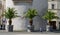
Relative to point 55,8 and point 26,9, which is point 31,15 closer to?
point 26,9

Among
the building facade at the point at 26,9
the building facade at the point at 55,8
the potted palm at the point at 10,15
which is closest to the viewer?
the potted palm at the point at 10,15

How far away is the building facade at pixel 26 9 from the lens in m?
31.8

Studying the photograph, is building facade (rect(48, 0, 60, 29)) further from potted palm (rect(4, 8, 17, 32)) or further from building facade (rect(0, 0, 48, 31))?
potted palm (rect(4, 8, 17, 32))

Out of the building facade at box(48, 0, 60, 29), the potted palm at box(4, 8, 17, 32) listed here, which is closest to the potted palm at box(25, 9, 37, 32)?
the potted palm at box(4, 8, 17, 32)

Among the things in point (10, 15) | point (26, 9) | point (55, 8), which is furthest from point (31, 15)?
point (55, 8)

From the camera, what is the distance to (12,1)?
32125 millimetres

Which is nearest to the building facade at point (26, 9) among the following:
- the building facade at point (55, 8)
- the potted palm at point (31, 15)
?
the potted palm at point (31, 15)

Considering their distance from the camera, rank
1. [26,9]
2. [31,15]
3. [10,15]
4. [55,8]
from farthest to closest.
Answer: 1. [55,8]
2. [26,9]
3. [31,15]
4. [10,15]

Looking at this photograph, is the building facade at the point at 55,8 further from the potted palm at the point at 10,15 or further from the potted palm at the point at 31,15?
the potted palm at the point at 10,15

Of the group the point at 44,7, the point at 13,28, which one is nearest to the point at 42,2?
the point at 44,7

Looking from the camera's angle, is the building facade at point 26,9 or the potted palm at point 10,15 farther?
the building facade at point 26,9

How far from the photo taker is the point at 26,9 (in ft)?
104

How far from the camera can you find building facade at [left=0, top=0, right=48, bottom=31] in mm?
31828

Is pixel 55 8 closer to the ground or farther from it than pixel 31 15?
farther from it
